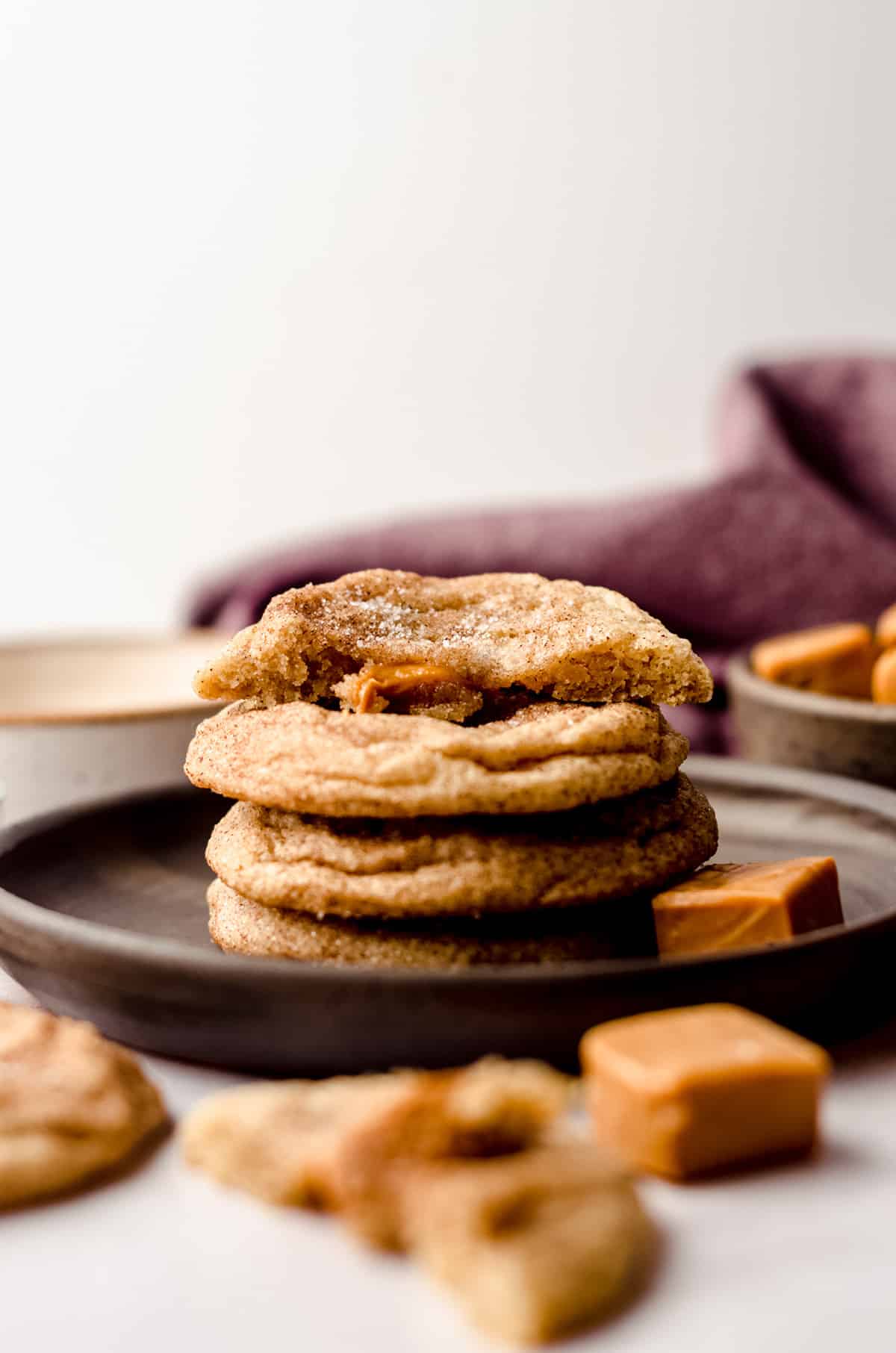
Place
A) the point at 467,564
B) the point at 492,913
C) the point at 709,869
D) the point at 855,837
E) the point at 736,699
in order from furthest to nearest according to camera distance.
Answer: the point at 467,564, the point at 736,699, the point at 855,837, the point at 709,869, the point at 492,913

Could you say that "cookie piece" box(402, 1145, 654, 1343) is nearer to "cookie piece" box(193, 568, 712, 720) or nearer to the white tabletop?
the white tabletop

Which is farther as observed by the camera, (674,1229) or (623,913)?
(623,913)

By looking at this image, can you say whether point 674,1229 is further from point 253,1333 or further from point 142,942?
point 142,942

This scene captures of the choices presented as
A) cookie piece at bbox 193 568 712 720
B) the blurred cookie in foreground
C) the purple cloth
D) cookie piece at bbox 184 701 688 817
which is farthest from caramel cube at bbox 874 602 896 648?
the blurred cookie in foreground

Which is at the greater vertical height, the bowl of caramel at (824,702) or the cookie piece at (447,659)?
the cookie piece at (447,659)

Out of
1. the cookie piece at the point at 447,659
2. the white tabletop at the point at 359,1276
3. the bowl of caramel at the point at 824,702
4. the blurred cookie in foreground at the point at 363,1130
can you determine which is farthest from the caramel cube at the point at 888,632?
the blurred cookie in foreground at the point at 363,1130

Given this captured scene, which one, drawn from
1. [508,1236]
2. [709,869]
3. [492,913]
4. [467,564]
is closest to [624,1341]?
[508,1236]

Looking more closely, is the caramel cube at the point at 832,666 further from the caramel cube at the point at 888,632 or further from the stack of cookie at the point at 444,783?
the stack of cookie at the point at 444,783
